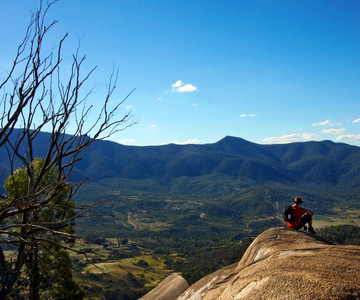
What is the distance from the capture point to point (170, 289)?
15.2 m

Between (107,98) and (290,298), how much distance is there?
18.1 ft

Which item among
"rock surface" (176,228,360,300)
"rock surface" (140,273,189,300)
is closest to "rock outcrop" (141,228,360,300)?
"rock surface" (176,228,360,300)

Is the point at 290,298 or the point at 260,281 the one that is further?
the point at 260,281

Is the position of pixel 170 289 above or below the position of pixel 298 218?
below

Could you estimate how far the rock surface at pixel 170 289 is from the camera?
48.0 ft

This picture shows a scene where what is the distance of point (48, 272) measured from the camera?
15672 millimetres

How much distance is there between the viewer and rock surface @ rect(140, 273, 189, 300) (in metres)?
14.6

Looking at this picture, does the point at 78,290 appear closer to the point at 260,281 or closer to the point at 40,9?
the point at 260,281

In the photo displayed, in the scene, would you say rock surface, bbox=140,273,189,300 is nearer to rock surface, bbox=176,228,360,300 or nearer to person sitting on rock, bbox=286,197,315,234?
person sitting on rock, bbox=286,197,315,234

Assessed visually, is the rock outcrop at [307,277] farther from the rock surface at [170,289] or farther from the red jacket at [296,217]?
the rock surface at [170,289]

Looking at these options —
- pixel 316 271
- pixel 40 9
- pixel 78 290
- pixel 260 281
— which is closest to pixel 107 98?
pixel 40 9

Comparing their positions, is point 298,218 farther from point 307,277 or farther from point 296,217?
point 307,277

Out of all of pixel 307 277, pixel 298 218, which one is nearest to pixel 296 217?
pixel 298 218

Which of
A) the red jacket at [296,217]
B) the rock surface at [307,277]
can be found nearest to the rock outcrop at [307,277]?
the rock surface at [307,277]
